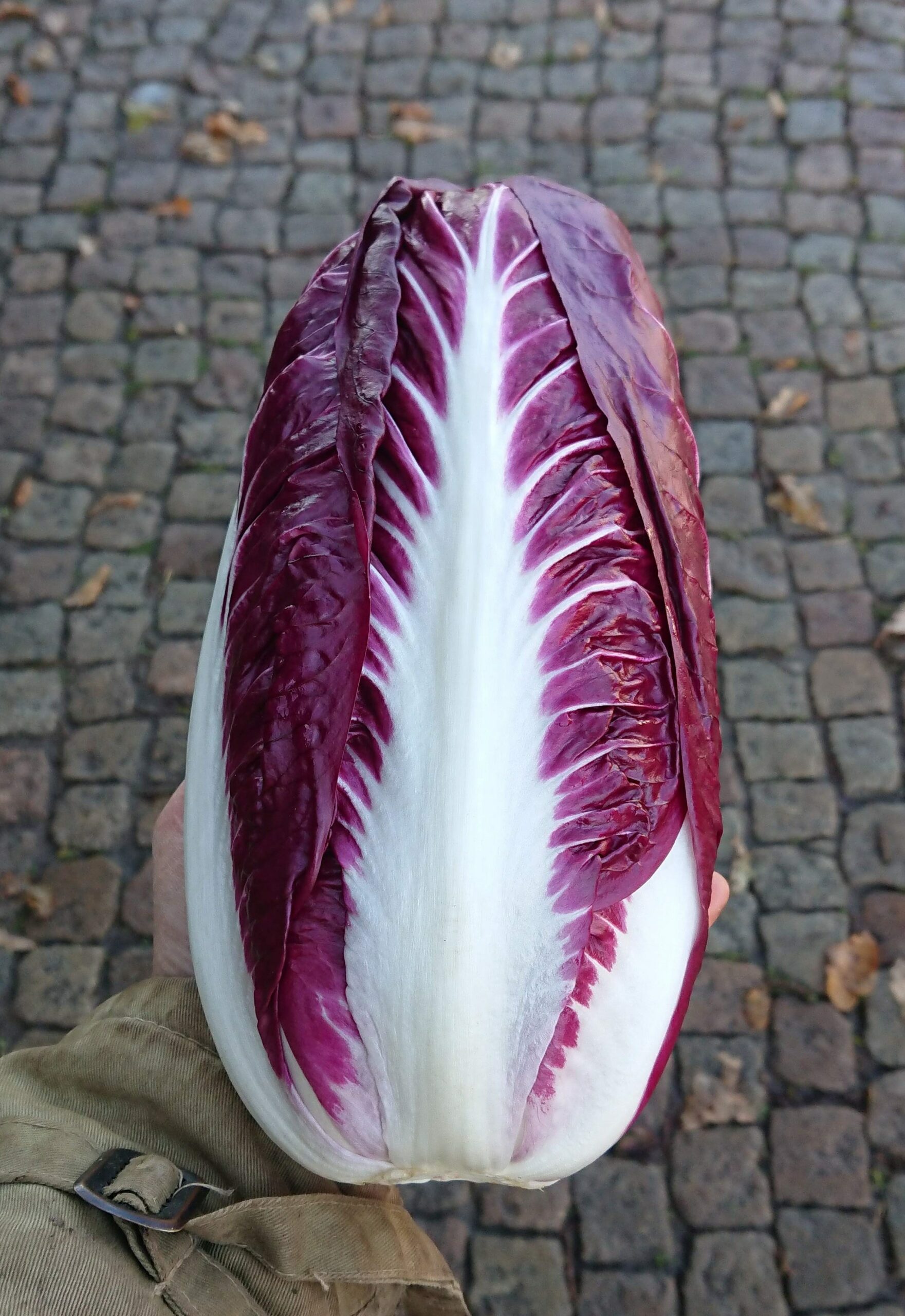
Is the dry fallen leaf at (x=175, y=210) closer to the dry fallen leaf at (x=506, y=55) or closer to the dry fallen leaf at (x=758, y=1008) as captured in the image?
the dry fallen leaf at (x=506, y=55)

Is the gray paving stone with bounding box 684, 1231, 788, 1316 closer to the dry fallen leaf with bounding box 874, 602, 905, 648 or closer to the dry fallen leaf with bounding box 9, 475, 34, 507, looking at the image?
the dry fallen leaf with bounding box 874, 602, 905, 648

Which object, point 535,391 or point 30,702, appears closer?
point 535,391

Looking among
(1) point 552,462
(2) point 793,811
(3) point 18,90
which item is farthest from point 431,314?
(3) point 18,90

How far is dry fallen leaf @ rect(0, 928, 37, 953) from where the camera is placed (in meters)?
3.69

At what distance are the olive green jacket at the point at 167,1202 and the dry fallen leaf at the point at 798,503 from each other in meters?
3.02

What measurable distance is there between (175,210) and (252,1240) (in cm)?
472

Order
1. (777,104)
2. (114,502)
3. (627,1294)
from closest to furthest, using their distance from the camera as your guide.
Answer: (627,1294) → (114,502) → (777,104)

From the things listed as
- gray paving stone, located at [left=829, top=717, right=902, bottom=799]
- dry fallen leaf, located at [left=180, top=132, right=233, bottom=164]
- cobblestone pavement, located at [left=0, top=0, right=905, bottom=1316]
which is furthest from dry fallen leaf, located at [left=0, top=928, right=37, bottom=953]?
dry fallen leaf, located at [left=180, top=132, right=233, bottom=164]

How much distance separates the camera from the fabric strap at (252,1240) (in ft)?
5.81

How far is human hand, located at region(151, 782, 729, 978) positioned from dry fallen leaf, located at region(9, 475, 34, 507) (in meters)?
2.26

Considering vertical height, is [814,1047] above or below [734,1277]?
above

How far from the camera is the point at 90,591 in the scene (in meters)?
4.34

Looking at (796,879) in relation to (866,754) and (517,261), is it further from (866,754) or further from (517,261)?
(517,261)

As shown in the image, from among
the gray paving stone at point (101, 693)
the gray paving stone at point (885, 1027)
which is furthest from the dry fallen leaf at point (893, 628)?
the gray paving stone at point (101, 693)
